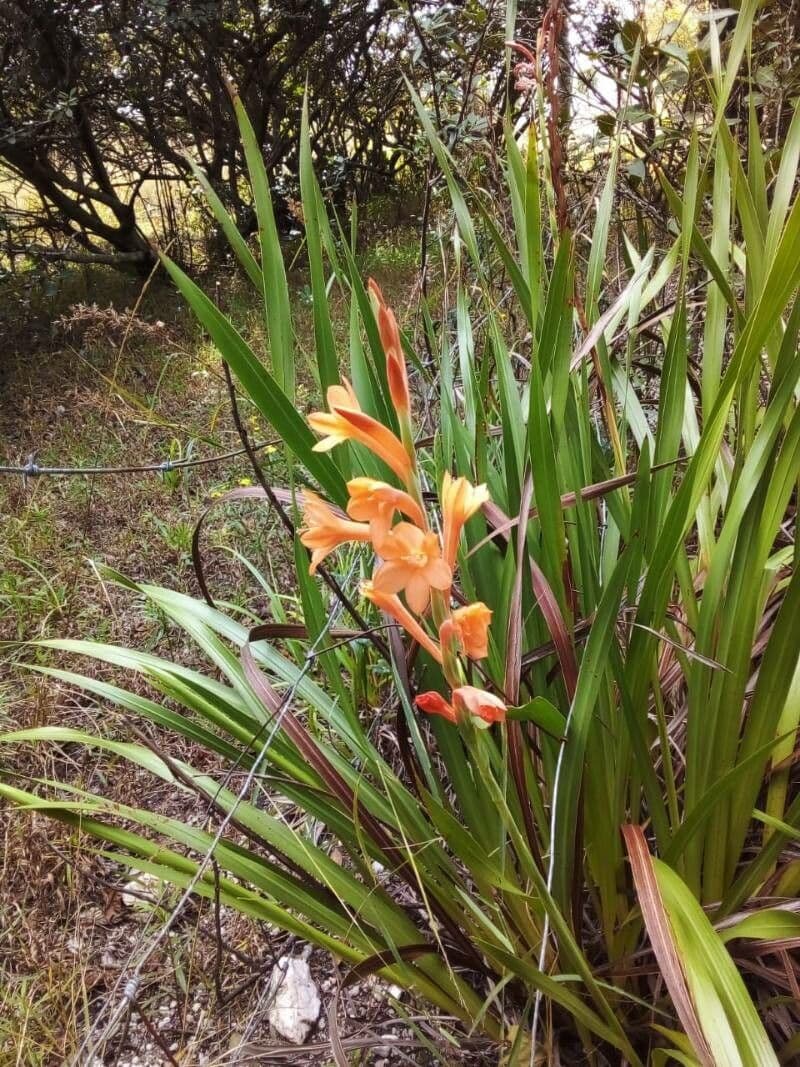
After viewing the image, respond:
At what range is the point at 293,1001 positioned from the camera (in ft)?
3.36

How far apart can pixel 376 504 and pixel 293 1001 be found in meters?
0.91

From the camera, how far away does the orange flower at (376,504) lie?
46cm

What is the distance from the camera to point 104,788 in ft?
4.69

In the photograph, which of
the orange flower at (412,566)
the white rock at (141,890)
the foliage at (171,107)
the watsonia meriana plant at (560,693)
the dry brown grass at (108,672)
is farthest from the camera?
the foliage at (171,107)

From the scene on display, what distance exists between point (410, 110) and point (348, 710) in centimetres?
541

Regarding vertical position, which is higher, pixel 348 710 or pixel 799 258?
pixel 799 258

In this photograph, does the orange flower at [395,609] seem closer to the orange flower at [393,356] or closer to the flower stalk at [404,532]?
the flower stalk at [404,532]

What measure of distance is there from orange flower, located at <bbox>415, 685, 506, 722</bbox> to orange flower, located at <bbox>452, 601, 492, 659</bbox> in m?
0.03

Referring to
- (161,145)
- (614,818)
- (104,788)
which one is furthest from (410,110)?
(614,818)

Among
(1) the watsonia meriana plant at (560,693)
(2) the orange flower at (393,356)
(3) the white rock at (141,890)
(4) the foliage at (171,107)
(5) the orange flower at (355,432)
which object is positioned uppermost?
(4) the foliage at (171,107)

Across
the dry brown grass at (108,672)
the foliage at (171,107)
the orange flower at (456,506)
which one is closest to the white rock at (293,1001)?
the dry brown grass at (108,672)

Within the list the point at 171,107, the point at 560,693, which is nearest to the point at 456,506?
the point at 560,693

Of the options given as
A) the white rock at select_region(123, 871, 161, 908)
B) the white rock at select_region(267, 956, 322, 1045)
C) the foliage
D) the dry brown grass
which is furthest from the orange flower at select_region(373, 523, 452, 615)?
the foliage

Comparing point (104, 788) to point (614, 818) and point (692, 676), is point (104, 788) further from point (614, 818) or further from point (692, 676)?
point (692, 676)
